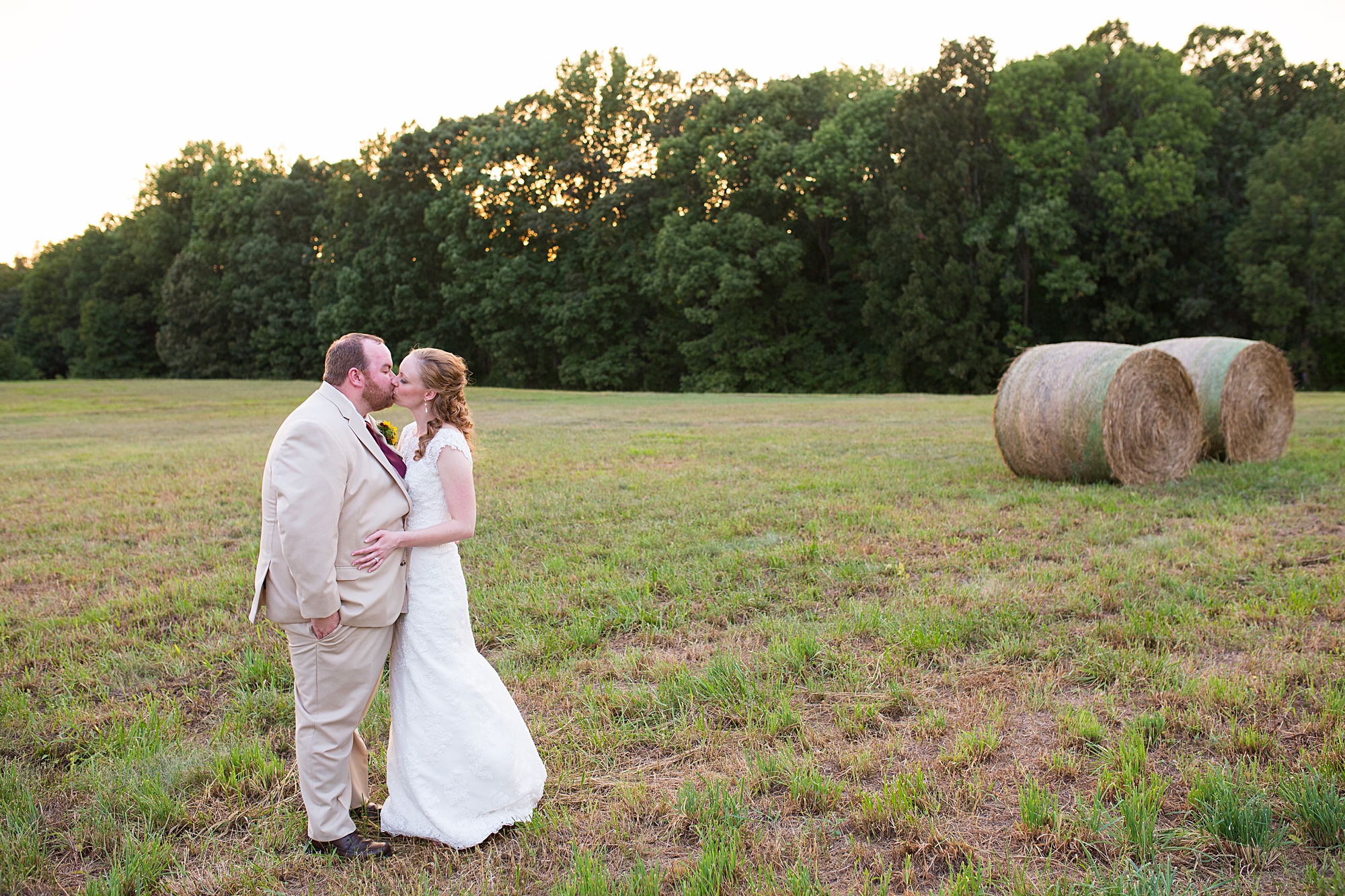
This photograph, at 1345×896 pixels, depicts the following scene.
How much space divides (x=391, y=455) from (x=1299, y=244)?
1445 inches

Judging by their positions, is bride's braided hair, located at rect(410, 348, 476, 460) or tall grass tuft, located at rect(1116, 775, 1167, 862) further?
bride's braided hair, located at rect(410, 348, 476, 460)

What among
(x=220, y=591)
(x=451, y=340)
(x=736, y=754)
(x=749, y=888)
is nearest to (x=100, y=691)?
(x=220, y=591)

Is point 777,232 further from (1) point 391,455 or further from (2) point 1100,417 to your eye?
(1) point 391,455

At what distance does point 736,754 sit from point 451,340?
48.1m

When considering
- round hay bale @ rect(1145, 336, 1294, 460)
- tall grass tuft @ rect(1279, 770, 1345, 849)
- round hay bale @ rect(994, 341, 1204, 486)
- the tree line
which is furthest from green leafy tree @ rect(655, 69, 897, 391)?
tall grass tuft @ rect(1279, 770, 1345, 849)

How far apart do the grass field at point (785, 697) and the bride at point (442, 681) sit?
14cm

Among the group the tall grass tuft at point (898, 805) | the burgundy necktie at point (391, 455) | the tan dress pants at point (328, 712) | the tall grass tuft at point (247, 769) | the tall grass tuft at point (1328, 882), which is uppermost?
the burgundy necktie at point (391, 455)

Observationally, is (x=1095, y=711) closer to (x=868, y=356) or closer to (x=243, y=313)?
(x=868, y=356)

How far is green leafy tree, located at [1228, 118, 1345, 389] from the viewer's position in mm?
30625

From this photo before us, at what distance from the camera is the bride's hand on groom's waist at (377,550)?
304 centimetres

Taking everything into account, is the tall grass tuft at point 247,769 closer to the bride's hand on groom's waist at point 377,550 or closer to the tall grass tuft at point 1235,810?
the bride's hand on groom's waist at point 377,550

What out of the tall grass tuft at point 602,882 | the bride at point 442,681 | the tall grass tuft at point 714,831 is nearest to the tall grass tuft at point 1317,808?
the tall grass tuft at point 714,831

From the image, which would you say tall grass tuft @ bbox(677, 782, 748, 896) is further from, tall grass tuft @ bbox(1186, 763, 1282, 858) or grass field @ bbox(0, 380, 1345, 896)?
tall grass tuft @ bbox(1186, 763, 1282, 858)

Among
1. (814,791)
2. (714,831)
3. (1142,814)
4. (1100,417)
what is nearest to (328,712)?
(714,831)
